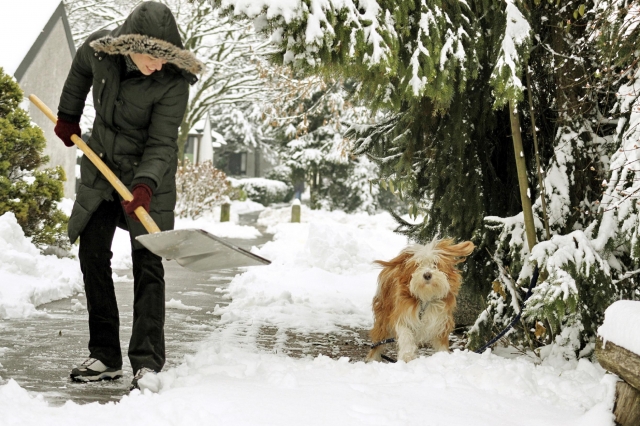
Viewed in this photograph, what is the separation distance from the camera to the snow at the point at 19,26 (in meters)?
15.9

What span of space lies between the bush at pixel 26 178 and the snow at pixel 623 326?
838 cm

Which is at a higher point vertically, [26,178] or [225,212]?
[225,212]

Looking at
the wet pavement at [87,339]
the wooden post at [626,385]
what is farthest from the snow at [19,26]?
the wooden post at [626,385]

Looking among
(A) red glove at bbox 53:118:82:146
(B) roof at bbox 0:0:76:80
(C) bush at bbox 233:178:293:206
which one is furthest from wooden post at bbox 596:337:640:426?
(C) bush at bbox 233:178:293:206

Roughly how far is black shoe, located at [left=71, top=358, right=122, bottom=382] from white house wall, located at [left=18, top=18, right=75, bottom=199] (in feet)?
43.7

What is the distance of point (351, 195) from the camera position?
107 feet

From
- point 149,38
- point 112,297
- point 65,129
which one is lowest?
point 112,297

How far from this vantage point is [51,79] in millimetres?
18734

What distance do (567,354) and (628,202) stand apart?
110 centimetres

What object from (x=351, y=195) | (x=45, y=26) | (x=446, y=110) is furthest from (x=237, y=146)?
(x=446, y=110)

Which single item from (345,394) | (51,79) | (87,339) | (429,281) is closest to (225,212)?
(51,79)

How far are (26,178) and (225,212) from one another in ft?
51.4

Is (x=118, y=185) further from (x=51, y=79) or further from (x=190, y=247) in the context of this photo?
(x=51, y=79)

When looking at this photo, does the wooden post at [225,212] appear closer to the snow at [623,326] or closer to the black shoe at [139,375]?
the black shoe at [139,375]
